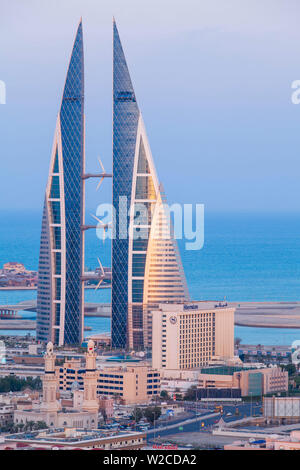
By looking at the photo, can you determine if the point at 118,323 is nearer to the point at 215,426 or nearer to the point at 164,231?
the point at 164,231

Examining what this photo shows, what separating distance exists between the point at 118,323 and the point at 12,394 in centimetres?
804

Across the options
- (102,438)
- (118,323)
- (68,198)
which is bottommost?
(102,438)

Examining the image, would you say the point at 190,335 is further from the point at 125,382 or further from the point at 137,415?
the point at 137,415

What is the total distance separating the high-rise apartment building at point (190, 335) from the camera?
72.5 feet

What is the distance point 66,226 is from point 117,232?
1022 mm

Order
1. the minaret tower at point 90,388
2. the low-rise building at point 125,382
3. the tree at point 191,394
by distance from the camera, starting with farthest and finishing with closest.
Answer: the tree at point 191,394, the low-rise building at point 125,382, the minaret tower at point 90,388

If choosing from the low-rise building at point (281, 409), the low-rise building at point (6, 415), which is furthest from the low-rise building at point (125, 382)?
the low-rise building at point (6, 415)

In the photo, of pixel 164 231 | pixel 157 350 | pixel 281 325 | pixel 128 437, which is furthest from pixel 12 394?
pixel 281 325

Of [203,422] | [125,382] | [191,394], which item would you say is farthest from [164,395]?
[203,422]

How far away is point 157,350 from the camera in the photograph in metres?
22.2

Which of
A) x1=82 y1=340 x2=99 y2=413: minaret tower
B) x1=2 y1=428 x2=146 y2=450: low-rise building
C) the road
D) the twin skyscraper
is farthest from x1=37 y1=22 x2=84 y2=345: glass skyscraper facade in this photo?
x1=2 y1=428 x2=146 y2=450: low-rise building

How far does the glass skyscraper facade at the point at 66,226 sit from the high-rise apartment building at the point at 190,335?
3993mm

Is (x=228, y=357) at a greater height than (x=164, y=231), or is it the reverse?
(x=164, y=231)

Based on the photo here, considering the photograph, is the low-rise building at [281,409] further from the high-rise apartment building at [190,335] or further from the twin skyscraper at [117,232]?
the twin skyscraper at [117,232]
